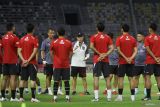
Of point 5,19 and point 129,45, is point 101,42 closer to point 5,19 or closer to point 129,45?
point 129,45

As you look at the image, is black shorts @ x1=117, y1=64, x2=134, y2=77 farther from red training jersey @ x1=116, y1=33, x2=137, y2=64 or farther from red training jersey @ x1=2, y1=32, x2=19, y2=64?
red training jersey @ x1=2, y1=32, x2=19, y2=64

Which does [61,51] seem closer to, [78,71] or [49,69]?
[49,69]

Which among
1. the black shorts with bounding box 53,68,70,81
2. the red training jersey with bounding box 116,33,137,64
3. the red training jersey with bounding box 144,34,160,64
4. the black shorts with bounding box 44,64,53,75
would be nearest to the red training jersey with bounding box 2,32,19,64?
the black shorts with bounding box 53,68,70,81

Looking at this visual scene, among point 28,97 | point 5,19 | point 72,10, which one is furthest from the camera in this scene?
point 72,10

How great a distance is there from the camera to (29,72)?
19328 mm

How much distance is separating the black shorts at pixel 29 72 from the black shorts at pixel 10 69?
1.37 feet

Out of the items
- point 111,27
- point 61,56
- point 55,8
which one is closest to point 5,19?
point 55,8

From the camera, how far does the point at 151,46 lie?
1986cm

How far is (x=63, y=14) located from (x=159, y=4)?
457 inches

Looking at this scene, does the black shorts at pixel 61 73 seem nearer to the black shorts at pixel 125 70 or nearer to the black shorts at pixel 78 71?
the black shorts at pixel 125 70

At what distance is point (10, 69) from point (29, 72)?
0.76m

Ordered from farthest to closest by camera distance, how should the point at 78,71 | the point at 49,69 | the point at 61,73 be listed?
the point at 78,71, the point at 49,69, the point at 61,73

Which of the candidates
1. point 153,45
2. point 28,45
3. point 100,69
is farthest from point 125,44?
point 28,45

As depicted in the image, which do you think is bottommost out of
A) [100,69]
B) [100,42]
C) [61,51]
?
[100,69]
